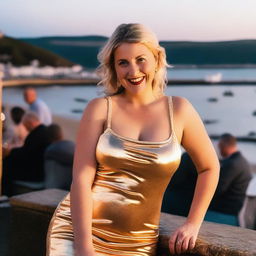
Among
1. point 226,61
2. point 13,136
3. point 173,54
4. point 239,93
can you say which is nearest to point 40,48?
point 173,54

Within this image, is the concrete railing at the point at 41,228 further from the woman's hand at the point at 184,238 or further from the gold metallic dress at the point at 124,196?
the gold metallic dress at the point at 124,196

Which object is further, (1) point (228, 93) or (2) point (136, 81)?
(1) point (228, 93)

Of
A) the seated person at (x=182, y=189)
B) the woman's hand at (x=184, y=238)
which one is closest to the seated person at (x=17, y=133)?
the seated person at (x=182, y=189)

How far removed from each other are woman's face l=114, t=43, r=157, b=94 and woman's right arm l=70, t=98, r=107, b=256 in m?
0.13

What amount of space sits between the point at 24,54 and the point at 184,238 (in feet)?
34.5

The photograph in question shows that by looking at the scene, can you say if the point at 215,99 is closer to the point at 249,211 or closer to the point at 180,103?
the point at 249,211

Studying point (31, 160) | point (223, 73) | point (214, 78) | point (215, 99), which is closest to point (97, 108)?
point (31, 160)

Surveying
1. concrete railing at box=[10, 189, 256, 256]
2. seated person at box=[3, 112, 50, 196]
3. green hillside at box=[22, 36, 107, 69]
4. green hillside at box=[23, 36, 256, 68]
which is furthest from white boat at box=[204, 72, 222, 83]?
concrete railing at box=[10, 189, 256, 256]

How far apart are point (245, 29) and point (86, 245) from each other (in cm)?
771

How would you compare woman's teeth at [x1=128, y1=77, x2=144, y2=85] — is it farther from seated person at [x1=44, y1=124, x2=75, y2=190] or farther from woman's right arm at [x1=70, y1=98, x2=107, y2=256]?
seated person at [x1=44, y1=124, x2=75, y2=190]

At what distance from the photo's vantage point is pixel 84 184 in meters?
1.42

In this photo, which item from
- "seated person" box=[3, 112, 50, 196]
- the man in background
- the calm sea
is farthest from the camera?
the calm sea

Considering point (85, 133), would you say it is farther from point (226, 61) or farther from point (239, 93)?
point (239, 93)

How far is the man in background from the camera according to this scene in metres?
5.96
